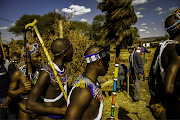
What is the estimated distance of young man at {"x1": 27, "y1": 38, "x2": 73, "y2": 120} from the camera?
1863mm

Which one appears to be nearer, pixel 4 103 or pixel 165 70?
pixel 165 70

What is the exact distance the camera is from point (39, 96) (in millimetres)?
1887

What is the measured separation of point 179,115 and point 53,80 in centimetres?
219

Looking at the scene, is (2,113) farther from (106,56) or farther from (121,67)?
(121,67)

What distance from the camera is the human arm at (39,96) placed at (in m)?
1.84

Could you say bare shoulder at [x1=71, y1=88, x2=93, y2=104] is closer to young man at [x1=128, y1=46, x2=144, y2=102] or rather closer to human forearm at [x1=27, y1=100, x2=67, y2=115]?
human forearm at [x1=27, y1=100, x2=67, y2=115]

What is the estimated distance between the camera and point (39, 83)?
187 cm

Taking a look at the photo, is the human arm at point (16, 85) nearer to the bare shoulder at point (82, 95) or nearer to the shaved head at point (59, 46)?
the shaved head at point (59, 46)

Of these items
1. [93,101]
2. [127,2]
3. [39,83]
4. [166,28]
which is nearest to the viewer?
[93,101]

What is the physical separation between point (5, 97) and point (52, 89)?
185 cm

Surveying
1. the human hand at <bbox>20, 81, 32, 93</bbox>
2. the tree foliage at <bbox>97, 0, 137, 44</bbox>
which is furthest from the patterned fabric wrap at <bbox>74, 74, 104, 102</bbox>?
the tree foliage at <bbox>97, 0, 137, 44</bbox>

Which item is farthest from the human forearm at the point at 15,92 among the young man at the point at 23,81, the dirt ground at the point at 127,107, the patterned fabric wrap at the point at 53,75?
the dirt ground at the point at 127,107

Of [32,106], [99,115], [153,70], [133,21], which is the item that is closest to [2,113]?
[32,106]

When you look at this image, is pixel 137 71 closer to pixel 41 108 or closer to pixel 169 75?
pixel 169 75
